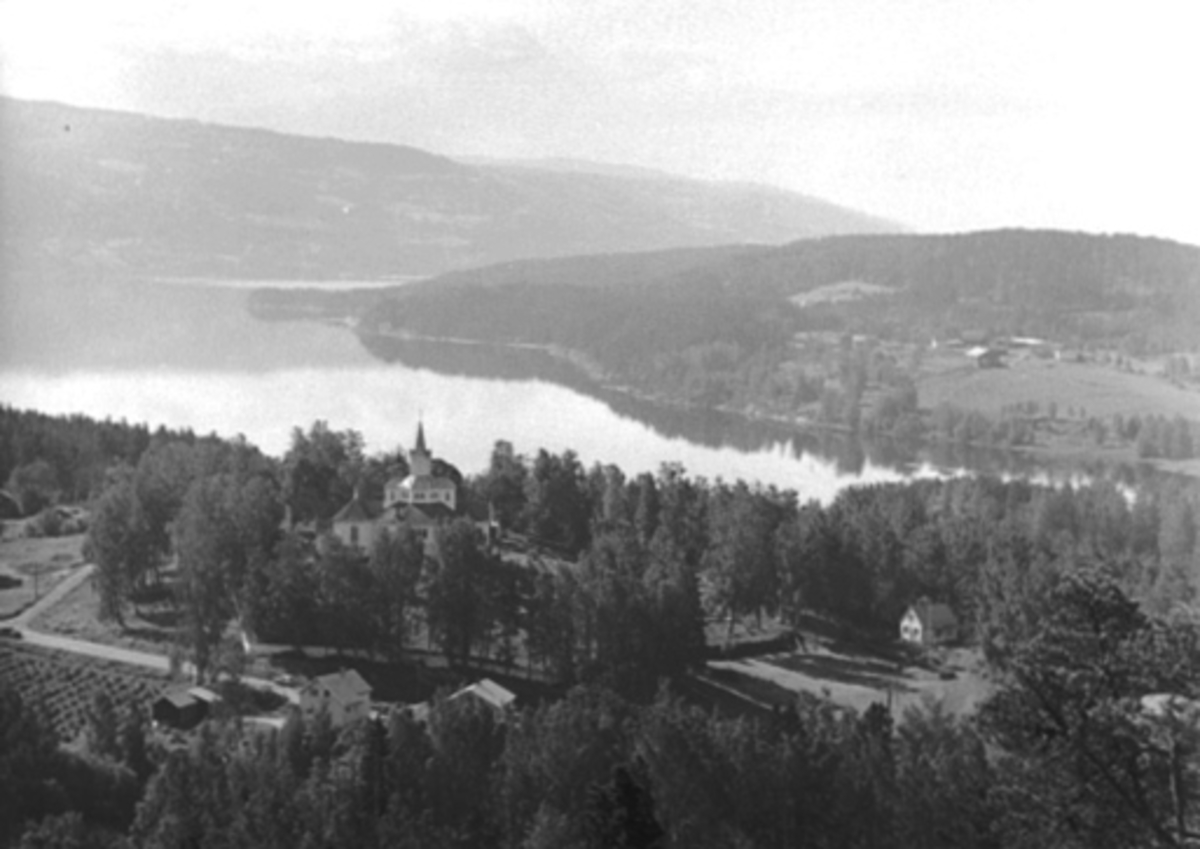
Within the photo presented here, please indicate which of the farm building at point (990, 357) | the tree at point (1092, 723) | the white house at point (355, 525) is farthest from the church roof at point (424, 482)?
→ the farm building at point (990, 357)

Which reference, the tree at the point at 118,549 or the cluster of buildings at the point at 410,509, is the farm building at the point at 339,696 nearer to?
the cluster of buildings at the point at 410,509

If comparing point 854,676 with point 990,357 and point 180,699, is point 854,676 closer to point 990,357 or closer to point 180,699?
point 180,699

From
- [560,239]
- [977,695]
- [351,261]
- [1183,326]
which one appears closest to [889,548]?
[977,695]

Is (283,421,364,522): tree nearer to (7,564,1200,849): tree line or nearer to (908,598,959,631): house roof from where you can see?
(7,564,1200,849): tree line

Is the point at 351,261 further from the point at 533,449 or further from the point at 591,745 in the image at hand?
the point at 591,745

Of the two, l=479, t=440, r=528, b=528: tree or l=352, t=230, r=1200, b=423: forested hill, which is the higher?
l=352, t=230, r=1200, b=423: forested hill

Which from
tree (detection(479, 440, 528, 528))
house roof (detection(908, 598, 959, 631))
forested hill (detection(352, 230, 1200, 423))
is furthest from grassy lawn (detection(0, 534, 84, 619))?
forested hill (detection(352, 230, 1200, 423))

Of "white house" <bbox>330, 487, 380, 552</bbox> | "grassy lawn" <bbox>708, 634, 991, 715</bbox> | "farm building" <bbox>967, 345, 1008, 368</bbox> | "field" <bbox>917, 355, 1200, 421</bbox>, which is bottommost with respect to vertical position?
"grassy lawn" <bbox>708, 634, 991, 715</bbox>

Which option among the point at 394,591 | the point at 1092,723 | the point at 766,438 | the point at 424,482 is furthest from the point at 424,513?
the point at 766,438
